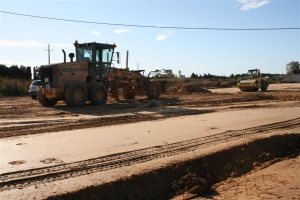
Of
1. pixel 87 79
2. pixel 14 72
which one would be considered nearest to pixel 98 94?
pixel 87 79

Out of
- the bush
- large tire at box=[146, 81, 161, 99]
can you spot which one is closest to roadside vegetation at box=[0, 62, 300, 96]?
the bush

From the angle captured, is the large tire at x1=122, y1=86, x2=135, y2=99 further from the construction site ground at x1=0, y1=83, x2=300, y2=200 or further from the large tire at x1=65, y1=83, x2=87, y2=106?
the construction site ground at x1=0, y1=83, x2=300, y2=200

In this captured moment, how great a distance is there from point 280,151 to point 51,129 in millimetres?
6055

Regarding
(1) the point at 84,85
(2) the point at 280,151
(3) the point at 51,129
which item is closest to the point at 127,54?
(1) the point at 84,85

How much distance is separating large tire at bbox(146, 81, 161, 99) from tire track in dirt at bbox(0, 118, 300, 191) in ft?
41.4

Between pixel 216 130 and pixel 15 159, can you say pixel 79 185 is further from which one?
pixel 216 130

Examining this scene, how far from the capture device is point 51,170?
559 cm

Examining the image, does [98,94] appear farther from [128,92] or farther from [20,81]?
[20,81]

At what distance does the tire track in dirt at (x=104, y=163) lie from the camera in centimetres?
517

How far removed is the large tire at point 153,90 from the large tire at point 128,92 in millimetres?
993

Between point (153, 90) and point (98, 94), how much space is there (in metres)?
5.14

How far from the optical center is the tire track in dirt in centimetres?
517

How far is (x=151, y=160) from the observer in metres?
6.27

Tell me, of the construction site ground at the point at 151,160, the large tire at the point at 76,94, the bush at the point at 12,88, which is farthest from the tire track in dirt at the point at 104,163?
the bush at the point at 12,88
